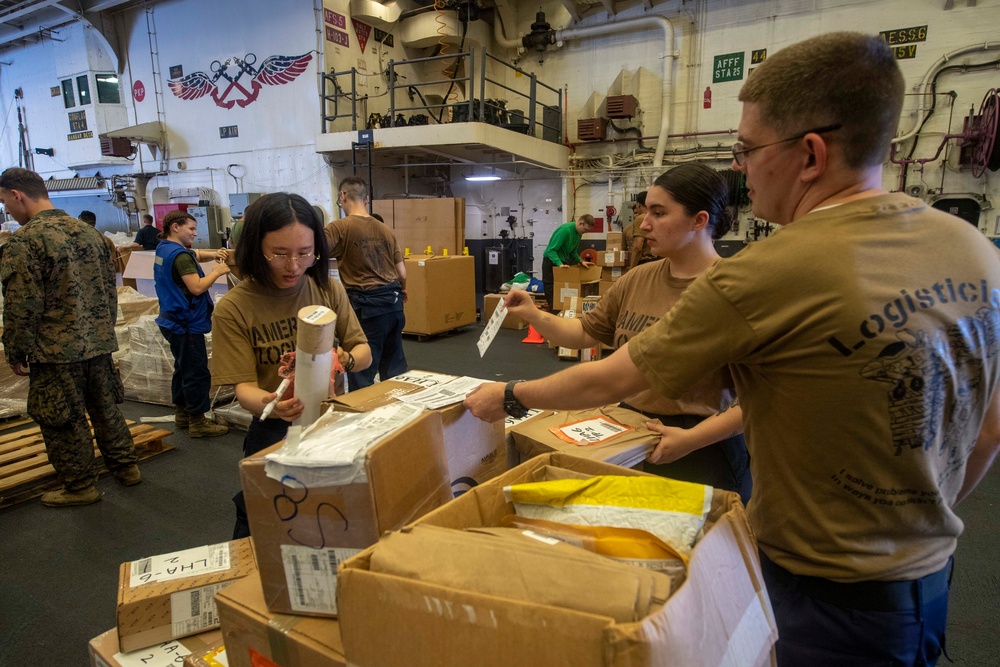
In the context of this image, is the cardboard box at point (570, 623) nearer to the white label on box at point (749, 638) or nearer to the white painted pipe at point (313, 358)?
the white label on box at point (749, 638)

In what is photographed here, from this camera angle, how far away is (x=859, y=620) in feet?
2.43

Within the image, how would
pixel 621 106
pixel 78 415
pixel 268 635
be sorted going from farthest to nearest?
pixel 621 106 → pixel 78 415 → pixel 268 635

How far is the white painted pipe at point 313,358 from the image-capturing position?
1.05 metres

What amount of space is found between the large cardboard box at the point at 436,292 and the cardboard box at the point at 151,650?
15.1ft

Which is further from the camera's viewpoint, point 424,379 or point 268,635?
point 424,379

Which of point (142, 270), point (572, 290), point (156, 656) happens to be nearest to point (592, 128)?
point (572, 290)

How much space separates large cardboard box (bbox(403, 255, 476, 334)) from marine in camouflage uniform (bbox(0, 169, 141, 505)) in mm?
3290

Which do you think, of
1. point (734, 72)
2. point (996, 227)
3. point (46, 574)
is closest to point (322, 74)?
point (734, 72)

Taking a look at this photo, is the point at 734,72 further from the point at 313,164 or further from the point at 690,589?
the point at 690,589

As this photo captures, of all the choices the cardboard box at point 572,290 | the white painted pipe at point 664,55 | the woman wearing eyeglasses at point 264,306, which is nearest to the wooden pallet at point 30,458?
the woman wearing eyeglasses at point 264,306

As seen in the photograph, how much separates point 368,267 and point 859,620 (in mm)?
3369

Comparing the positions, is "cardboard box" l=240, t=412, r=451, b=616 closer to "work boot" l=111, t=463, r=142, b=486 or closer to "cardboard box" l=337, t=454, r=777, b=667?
"cardboard box" l=337, t=454, r=777, b=667

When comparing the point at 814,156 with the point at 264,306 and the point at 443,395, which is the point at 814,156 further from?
the point at 264,306

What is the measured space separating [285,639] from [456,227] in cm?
676
